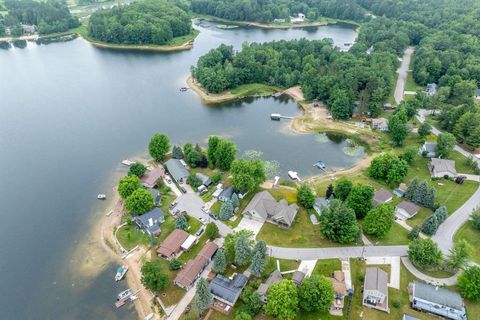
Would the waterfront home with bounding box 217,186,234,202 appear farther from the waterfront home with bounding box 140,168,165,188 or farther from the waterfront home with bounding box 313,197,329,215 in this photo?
the waterfront home with bounding box 313,197,329,215

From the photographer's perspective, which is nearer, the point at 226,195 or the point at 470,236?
the point at 470,236

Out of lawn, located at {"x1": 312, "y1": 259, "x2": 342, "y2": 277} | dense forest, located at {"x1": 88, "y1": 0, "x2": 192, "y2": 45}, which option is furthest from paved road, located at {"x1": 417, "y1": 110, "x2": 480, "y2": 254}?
dense forest, located at {"x1": 88, "y1": 0, "x2": 192, "y2": 45}

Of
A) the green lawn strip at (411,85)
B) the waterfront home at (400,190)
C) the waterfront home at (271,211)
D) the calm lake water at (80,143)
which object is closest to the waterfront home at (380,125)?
the calm lake water at (80,143)

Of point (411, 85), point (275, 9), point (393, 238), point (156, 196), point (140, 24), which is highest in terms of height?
point (275, 9)

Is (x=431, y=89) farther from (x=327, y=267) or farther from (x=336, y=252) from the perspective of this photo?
(x=327, y=267)

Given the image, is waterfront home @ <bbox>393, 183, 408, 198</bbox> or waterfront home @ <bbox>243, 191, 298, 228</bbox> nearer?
waterfront home @ <bbox>243, 191, 298, 228</bbox>

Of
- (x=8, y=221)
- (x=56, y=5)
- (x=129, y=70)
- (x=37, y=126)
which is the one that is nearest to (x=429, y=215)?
(x=8, y=221)

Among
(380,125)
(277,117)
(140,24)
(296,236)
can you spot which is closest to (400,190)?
(296,236)
